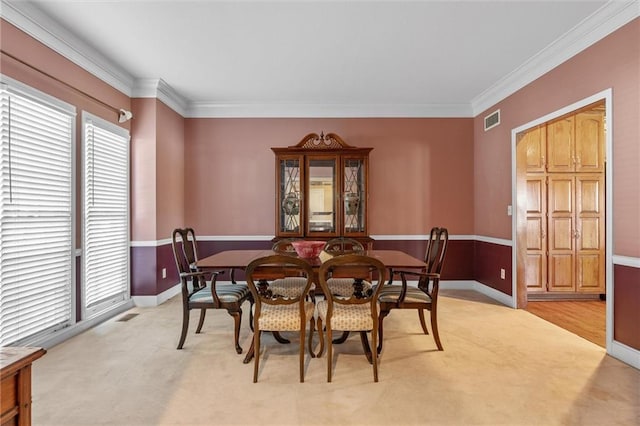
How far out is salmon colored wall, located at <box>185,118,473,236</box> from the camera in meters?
4.83

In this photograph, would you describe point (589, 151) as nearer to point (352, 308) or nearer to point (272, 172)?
point (352, 308)

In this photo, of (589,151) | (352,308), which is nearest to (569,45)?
(589,151)

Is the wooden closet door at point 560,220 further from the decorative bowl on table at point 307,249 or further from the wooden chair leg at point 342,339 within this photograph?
the decorative bowl on table at point 307,249

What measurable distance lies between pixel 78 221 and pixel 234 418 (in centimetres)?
241

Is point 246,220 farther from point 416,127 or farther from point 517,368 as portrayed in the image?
point 517,368

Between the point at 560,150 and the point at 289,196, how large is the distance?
3395 millimetres

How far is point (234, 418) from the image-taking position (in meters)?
1.83

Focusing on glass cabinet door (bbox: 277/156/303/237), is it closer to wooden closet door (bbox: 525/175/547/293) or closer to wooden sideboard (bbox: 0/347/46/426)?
wooden closet door (bbox: 525/175/547/293)

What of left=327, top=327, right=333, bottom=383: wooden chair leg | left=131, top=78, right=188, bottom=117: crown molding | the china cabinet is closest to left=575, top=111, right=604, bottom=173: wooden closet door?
the china cabinet

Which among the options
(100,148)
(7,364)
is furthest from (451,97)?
(7,364)

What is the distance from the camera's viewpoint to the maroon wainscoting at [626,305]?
2.43 m

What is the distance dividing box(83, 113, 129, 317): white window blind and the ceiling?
0.65 metres

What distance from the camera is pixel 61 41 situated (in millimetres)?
2885

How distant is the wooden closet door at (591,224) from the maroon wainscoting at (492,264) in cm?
98
